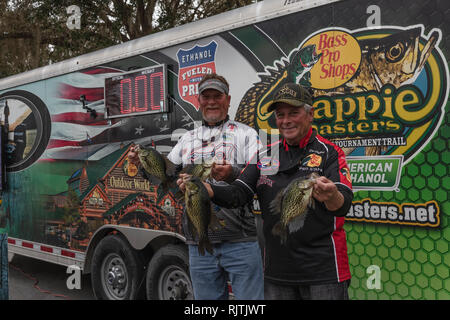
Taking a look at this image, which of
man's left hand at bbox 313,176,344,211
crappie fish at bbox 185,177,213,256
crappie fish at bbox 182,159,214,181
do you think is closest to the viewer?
man's left hand at bbox 313,176,344,211

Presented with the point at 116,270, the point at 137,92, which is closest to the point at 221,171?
the point at 137,92

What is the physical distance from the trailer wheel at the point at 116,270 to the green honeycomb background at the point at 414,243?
8.46 feet

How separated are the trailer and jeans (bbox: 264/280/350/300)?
2.16 ft

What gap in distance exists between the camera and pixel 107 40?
1320 centimetres

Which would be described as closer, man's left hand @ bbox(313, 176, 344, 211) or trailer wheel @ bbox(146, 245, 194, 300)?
man's left hand @ bbox(313, 176, 344, 211)

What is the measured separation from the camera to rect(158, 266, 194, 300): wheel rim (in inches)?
172

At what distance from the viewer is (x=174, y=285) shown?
454 centimetres

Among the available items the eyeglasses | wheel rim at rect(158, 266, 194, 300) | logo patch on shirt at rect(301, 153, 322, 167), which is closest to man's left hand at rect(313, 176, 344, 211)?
logo patch on shirt at rect(301, 153, 322, 167)

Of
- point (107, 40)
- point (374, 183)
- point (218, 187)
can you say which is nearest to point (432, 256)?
point (374, 183)

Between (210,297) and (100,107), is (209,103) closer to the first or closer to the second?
(210,297)

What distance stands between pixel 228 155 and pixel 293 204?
0.97 metres

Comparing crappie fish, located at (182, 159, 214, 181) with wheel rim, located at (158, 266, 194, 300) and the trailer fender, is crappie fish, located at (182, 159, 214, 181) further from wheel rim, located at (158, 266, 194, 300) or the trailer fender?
wheel rim, located at (158, 266, 194, 300)

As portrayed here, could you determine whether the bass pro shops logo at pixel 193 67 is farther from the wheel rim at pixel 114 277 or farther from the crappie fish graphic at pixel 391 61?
the wheel rim at pixel 114 277

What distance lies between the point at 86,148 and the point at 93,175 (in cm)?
36
